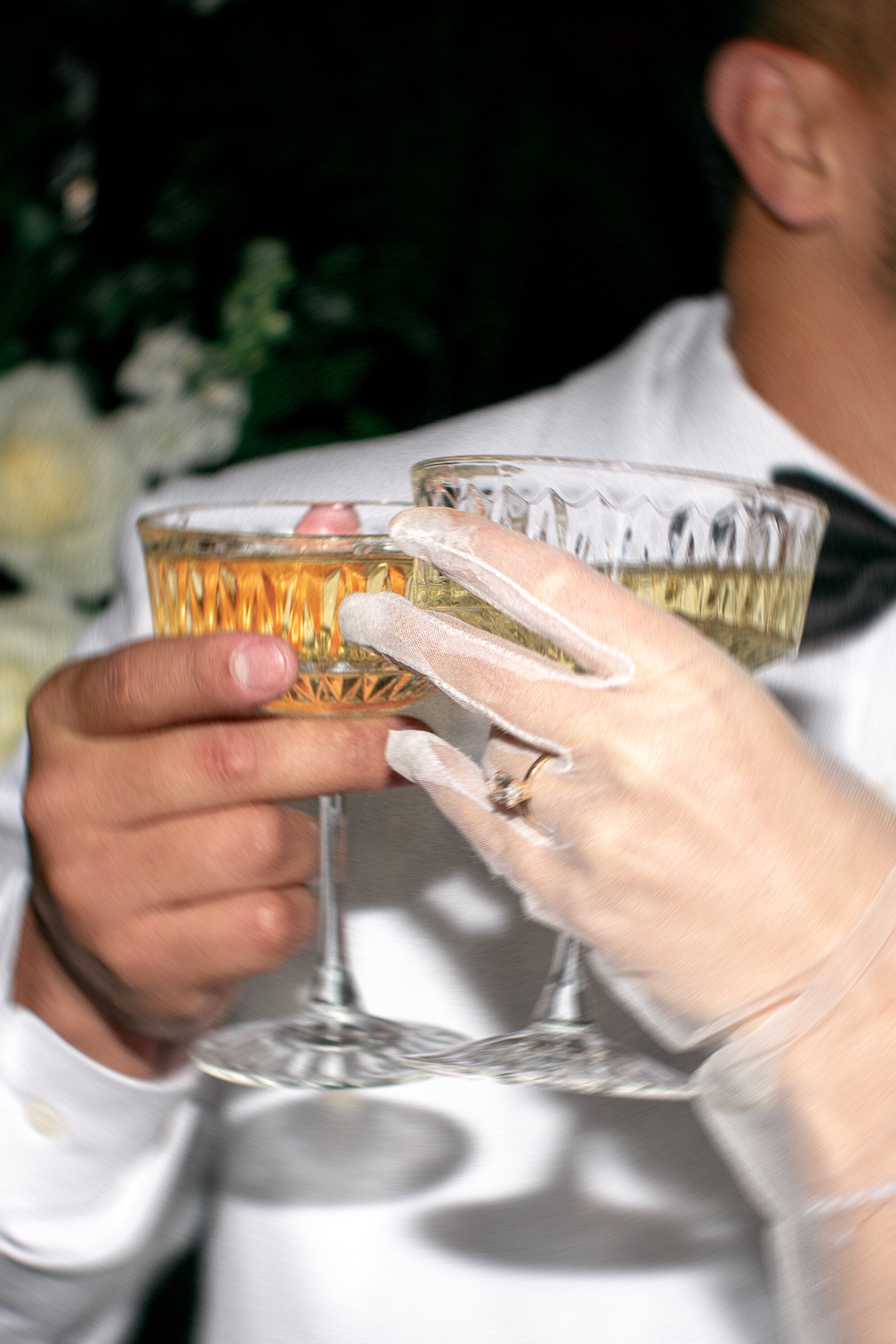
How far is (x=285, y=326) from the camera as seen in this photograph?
Answer: 2.42 feet

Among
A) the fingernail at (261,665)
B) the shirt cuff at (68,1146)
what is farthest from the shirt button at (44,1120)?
the fingernail at (261,665)

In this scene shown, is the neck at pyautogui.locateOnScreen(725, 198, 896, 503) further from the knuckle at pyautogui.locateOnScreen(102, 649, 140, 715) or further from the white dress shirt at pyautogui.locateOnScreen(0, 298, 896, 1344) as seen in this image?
the knuckle at pyautogui.locateOnScreen(102, 649, 140, 715)

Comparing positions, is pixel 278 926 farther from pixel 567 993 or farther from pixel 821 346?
pixel 821 346

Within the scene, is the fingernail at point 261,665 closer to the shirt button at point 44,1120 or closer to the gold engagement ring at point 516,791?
the gold engagement ring at point 516,791

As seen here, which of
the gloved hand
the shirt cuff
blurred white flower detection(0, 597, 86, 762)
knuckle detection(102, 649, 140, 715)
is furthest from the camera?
blurred white flower detection(0, 597, 86, 762)

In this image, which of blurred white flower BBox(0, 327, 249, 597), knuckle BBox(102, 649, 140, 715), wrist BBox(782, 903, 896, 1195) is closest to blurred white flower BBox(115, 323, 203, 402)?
blurred white flower BBox(0, 327, 249, 597)

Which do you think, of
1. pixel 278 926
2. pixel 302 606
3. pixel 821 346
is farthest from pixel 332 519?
pixel 821 346

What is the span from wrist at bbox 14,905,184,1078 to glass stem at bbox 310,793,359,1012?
167 millimetres

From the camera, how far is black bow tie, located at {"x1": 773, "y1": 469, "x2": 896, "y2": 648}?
2.02 ft

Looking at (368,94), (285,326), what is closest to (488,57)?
(368,94)

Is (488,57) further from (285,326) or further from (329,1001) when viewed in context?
(329,1001)

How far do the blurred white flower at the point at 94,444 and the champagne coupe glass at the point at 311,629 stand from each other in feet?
0.99

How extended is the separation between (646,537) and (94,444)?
0.46m

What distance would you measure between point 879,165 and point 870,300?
0.21 feet
